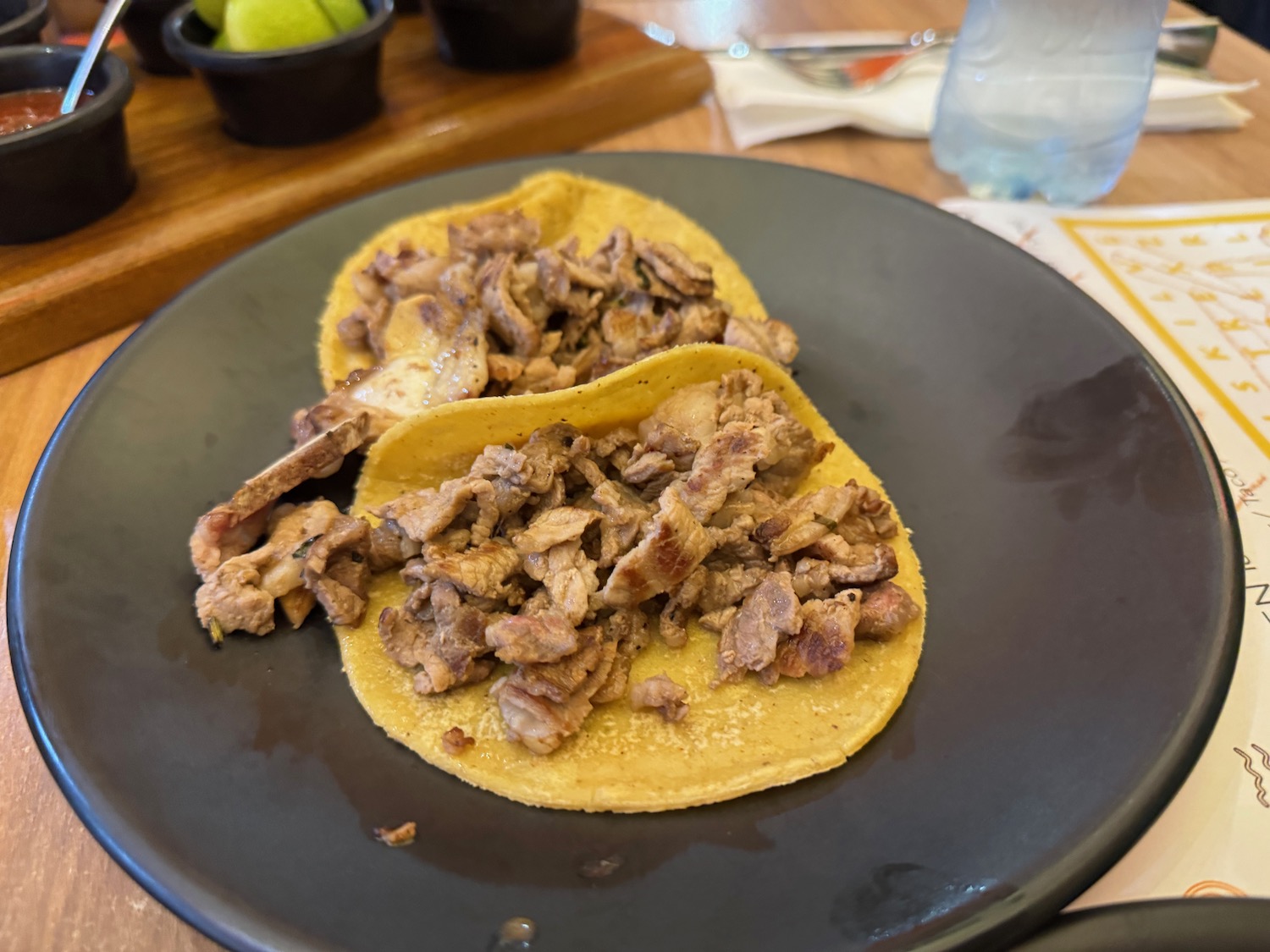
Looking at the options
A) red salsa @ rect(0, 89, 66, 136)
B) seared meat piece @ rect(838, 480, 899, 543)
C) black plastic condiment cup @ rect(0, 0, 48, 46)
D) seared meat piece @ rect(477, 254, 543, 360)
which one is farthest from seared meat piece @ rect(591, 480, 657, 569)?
black plastic condiment cup @ rect(0, 0, 48, 46)

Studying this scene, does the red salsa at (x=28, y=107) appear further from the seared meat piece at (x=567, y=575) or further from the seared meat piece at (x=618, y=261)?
the seared meat piece at (x=567, y=575)

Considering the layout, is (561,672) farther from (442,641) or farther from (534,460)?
(534,460)

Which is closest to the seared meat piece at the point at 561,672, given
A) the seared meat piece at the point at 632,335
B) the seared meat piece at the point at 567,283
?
the seared meat piece at the point at 632,335

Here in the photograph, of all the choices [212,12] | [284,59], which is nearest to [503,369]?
[284,59]

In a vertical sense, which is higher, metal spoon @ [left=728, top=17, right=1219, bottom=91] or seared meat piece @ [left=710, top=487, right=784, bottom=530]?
metal spoon @ [left=728, top=17, right=1219, bottom=91]

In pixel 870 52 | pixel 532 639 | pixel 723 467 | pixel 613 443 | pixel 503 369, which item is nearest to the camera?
pixel 532 639

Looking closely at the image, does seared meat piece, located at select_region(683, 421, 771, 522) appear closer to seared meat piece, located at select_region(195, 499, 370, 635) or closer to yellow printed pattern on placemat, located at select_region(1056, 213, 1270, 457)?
seared meat piece, located at select_region(195, 499, 370, 635)

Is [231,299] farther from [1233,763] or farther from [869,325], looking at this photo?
[1233,763]
